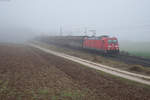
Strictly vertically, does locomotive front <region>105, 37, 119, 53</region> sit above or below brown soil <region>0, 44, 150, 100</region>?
above

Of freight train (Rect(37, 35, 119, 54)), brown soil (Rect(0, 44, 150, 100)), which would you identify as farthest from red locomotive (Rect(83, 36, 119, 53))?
brown soil (Rect(0, 44, 150, 100))

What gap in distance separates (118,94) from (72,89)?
3.56 m

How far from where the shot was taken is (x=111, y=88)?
10.2 metres

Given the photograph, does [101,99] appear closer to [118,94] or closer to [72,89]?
[118,94]

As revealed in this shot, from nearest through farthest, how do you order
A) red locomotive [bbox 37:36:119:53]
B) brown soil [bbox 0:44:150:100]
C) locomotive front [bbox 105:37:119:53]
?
brown soil [bbox 0:44:150:100]
locomotive front [bbox 105:37:119:53]
red locomotive [bbox 37:36:119:53]

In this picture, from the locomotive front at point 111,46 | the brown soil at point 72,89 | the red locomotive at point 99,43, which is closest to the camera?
the brown soil at point 72,89

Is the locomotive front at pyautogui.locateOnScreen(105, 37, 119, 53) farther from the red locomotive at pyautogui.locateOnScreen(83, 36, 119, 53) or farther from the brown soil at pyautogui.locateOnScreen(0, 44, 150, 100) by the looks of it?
the brown soil at pyautogui.locateOnScreen(0, 44, 150, 100)

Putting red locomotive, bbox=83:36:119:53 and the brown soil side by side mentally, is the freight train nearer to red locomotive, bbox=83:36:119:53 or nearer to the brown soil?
red locomotive, bbox=83:36:119:53

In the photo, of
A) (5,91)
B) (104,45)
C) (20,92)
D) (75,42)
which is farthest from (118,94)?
(75,42)

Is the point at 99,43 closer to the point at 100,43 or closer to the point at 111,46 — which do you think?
the point at 100,43

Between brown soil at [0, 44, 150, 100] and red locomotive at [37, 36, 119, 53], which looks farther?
red locomotive at [37, 36, 119, 53]

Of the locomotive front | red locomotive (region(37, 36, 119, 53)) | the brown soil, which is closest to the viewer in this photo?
the brown soil

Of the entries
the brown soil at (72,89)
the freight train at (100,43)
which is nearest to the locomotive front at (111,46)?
the freight train at (100,43)

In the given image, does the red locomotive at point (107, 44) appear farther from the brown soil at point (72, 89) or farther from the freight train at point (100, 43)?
the brown soil at point (72, 89)
